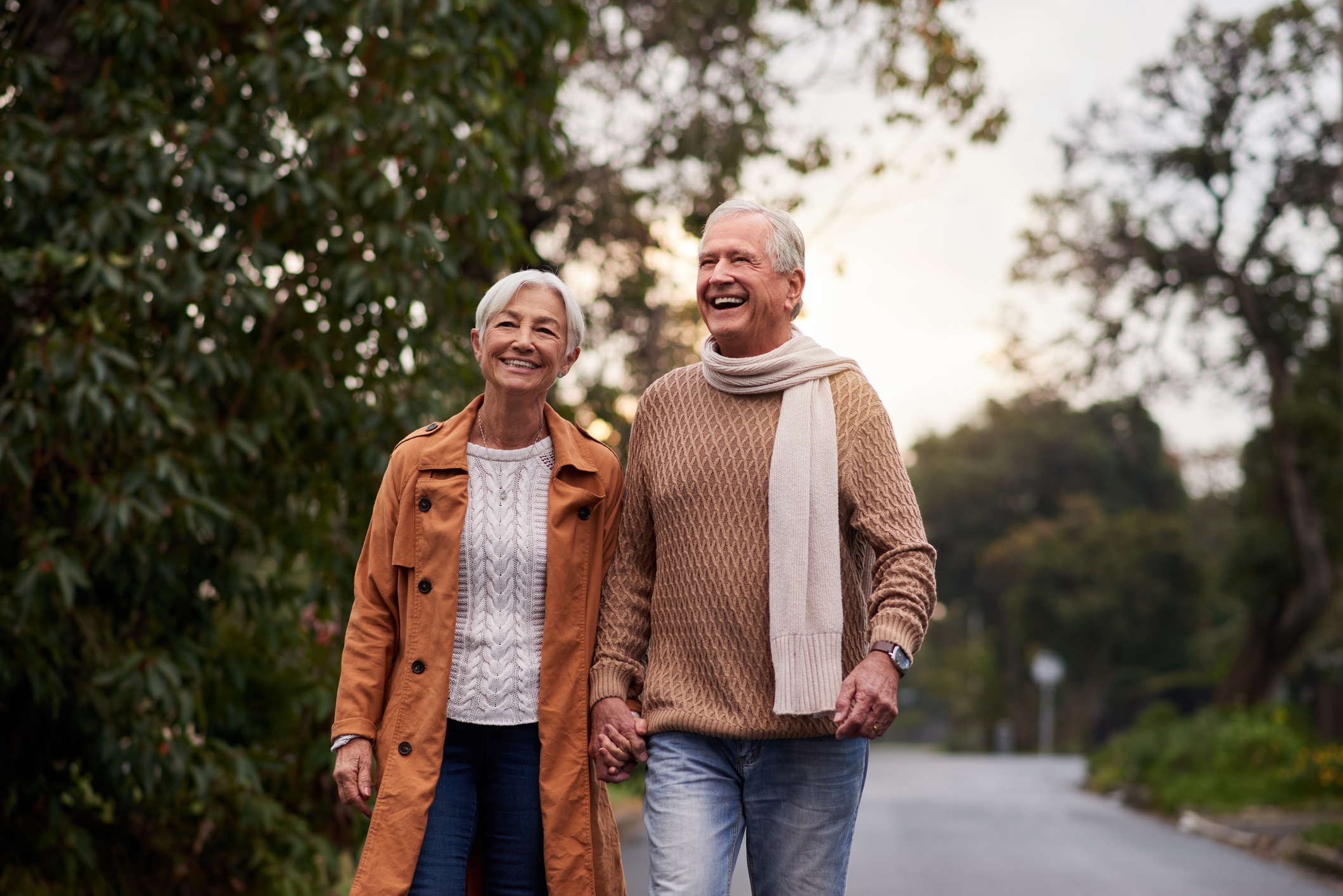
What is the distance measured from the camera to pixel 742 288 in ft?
10.9

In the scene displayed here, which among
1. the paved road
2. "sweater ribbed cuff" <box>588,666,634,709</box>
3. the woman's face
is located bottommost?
the paved road

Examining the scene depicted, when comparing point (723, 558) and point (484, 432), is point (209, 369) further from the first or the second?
point (723, 558)

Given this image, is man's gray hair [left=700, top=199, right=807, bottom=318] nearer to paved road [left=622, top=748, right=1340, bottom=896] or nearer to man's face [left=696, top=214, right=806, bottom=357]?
man's face [left=696, top=214, right=806, bottom=357]

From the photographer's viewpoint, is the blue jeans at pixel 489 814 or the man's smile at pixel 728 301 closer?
the blue jeans at pixel 489 814

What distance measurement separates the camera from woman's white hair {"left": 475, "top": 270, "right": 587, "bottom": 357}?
3355 millimetres

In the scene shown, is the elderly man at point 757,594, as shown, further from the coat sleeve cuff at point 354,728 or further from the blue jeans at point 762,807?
the coat sleeve cuff at point 354,728

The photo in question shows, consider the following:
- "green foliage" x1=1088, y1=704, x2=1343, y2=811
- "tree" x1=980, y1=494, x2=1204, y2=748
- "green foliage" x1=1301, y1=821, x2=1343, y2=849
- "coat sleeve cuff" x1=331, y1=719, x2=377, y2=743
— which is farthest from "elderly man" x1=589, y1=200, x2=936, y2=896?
"tree" x1=980, y1=494, x2=1204, y2=748

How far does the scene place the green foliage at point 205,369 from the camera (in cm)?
505

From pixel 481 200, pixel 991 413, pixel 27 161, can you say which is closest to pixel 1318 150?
pixel 481 200

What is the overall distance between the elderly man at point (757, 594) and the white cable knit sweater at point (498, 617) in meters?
0.18

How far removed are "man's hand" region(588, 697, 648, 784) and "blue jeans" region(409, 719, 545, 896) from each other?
0.14 meters

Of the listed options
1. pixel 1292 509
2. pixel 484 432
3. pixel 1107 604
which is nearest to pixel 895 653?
pixel 484 432

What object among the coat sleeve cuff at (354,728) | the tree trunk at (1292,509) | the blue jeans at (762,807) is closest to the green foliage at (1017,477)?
the tree trunk at (1292,509)

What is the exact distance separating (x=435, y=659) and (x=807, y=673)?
2.68 feet
